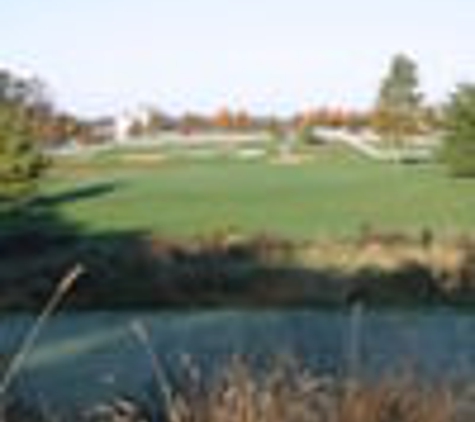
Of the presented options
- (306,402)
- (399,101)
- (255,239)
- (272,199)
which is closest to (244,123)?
(399,101)

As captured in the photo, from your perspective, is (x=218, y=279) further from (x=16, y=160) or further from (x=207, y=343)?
(x=16, y=160)

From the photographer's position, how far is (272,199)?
5059cm

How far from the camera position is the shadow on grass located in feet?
66.7

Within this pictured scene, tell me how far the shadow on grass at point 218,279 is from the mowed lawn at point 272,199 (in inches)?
272

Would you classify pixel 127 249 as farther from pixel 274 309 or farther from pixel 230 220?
pixel 230 220

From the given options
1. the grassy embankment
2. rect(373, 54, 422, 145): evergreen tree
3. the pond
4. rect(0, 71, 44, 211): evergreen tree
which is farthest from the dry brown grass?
rect(373, 54, 422, 145): evergreen tree

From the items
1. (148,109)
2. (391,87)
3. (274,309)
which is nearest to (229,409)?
(274,309)

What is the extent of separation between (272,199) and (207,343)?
37.1 m

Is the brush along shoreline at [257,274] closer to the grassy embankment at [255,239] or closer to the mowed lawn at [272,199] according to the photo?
the grassy embankment at [255,239]

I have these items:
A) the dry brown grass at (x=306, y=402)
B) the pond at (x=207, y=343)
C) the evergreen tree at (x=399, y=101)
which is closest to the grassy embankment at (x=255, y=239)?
the pond at (x=207, y=343)

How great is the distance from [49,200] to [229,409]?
4896 centimetres

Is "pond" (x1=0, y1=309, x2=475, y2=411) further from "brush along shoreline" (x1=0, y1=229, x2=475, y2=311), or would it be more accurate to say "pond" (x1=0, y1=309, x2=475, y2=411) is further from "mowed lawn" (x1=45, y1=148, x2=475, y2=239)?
"mowed lawn" (x1=45, y1=148, x2=475, y2=239)

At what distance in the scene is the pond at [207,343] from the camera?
33.4 feet

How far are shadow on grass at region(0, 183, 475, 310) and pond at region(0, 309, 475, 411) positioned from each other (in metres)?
1.57
